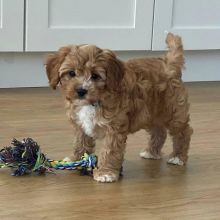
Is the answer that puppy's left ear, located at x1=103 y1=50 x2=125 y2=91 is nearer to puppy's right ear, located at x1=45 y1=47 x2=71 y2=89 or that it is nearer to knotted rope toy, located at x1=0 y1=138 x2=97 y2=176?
puppy's right ear, located at x1=45 y1=47 x2=71 y2=89

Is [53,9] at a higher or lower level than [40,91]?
higher

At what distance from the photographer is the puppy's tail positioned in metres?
2.07

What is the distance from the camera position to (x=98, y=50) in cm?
183

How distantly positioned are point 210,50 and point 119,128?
1.82 meters

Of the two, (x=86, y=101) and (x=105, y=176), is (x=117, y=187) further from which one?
(x=86, y=101)

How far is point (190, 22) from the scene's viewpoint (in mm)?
3412

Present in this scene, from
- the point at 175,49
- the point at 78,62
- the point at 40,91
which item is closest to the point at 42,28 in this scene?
the point at 40,91

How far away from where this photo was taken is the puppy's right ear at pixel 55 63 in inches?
72.6

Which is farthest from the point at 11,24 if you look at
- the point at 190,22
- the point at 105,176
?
the point at 105,176

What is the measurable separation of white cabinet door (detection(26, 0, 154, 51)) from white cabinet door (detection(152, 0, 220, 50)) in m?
0.06

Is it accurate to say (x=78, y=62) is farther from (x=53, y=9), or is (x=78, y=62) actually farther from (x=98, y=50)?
(x=53, y=9)

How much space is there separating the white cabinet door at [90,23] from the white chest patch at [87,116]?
1.20m

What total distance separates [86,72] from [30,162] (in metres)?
0.39

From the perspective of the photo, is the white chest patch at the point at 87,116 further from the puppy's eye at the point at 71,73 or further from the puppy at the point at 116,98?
the puppy's eye at the point at 71,73
